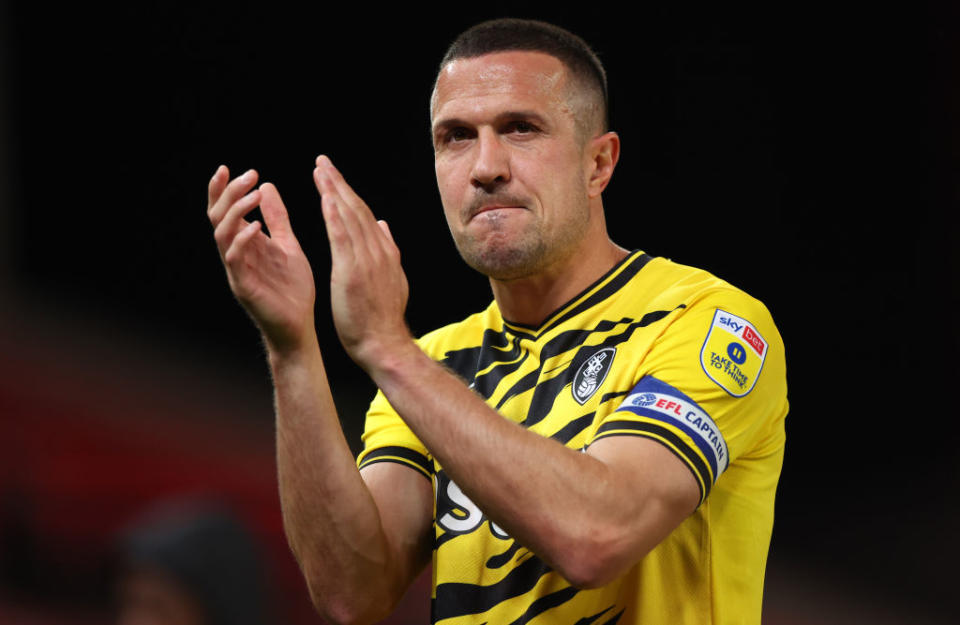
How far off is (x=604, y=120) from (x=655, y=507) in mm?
944

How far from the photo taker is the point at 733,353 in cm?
197

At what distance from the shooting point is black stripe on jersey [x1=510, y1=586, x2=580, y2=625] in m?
1.95

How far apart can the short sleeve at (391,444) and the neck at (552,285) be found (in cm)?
32

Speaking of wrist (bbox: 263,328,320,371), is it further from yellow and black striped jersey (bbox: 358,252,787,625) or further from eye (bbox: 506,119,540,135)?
eye (bbox: 506,119,540,135)

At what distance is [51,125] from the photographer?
6375 millimetres

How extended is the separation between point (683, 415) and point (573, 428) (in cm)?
24

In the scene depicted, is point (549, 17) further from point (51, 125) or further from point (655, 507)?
point (655, 507)

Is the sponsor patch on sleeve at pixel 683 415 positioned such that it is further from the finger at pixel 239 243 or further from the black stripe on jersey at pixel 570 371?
the finger at pixel 239 243

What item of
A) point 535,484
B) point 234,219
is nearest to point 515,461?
point 535,484

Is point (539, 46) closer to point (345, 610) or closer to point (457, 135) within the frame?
point (457, 135)

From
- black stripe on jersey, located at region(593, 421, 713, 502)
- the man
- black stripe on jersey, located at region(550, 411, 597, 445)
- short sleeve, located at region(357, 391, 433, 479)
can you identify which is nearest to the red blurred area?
short sleeve, located at region(357, 391, 433, 479)

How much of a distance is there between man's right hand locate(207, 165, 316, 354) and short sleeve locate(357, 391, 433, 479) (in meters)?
0.31

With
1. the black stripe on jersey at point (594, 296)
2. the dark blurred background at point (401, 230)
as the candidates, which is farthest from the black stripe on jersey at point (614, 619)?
the dark blurred background at point (401, 230)

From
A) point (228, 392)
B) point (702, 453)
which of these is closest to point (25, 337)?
point (228, 392)
